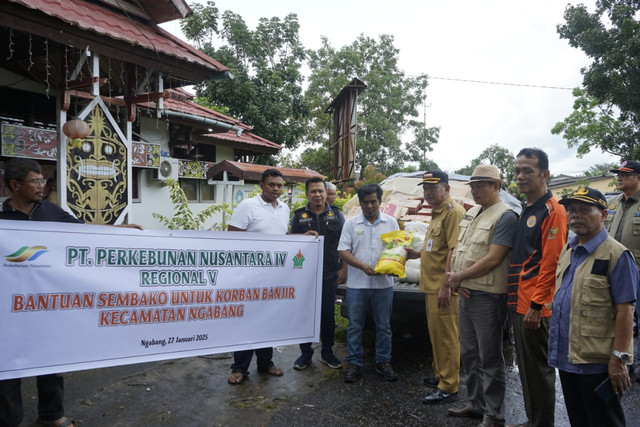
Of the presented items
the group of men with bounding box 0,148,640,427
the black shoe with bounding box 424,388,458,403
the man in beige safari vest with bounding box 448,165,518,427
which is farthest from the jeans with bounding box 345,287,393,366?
the man in beige safari vest with bounding box 448,165,518,427

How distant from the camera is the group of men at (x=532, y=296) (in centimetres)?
225

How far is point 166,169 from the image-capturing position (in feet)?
34.4

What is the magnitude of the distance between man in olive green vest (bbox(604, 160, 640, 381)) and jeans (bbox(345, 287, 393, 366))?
2582 mm

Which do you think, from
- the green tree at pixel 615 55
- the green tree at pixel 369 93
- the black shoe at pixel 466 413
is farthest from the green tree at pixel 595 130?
the black shoe at pixel 466 413

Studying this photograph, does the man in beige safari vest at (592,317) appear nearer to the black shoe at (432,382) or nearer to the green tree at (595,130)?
the black shoe at (432,382)

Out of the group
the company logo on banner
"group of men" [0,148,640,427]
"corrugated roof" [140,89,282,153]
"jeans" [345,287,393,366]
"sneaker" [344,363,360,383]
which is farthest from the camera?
"corrugated roof" [140,89,282,153]

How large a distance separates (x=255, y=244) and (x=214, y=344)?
34.6 inches

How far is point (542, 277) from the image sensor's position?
2711mm

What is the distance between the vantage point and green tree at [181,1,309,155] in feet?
54.3

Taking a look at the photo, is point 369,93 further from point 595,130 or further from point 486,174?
point 486,174

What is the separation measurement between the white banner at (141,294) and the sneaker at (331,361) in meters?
0.60

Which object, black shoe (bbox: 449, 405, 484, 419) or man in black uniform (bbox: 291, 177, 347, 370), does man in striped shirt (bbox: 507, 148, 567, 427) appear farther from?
man in black uniform (bbox: 291, 177, 347, 370)

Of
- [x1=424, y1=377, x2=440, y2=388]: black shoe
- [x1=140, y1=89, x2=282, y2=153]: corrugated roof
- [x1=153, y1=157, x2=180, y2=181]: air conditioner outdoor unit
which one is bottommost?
[x1=424, y1=377, x2=440, y2=388]: black shoe

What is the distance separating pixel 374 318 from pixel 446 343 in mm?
723
